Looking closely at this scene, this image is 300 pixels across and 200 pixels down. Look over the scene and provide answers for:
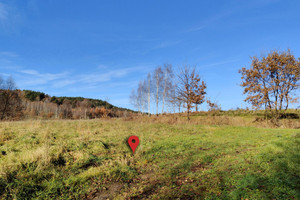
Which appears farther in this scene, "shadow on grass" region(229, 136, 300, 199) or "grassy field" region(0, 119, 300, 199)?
"grassy field" region(0, 119, 300, 199)

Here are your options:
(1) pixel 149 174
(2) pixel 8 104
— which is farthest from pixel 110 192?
(2) pixel 8 104

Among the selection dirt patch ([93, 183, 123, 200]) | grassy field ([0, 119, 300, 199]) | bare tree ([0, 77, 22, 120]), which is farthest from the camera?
bare tree ([0, 77, 22, 120])

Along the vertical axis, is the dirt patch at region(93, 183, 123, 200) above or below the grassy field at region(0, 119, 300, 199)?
below

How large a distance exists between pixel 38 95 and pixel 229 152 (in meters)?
72.5

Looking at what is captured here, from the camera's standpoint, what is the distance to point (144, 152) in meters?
7.46

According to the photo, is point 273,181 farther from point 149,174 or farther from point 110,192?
point 110,192

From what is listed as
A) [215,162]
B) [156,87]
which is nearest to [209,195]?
[215,162]

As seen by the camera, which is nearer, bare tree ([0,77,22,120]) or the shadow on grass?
the shadow on grass

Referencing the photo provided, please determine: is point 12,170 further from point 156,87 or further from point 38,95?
point 38,95

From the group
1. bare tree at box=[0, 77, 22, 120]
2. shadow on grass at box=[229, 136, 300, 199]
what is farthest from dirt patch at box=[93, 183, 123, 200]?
bare tree at box=[0, 77, 22, 120]

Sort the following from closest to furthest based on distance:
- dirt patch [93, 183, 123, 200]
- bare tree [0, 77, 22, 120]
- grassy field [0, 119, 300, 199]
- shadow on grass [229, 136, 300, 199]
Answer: shadow on grass [229, 136, 300, 199]
grassy field [0, 119, 300, 199]
dirt patch [93, 183, 123, 200]
bare tree [0, 77, 22, 120]

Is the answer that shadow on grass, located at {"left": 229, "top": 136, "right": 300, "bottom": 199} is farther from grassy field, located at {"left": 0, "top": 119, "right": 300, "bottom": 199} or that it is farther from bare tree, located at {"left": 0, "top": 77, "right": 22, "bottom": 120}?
bare tree, located at {"left": 0, "top": 77, "right": 22, "bottom": 120}

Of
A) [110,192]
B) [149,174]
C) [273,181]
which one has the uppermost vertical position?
[273,181]

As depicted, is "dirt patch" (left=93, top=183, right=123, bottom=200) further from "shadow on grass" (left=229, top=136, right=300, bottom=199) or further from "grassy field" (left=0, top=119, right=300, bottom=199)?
"shadow on grass" (left=229, top=136, right=300, bottom=199)
